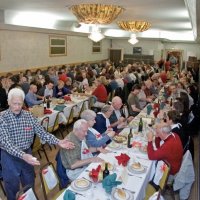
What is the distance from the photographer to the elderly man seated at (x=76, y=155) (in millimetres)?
3557

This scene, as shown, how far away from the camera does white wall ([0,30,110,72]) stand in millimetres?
10617

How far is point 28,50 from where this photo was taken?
12.0 m

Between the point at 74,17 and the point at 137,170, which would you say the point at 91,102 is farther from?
the point at 137,170

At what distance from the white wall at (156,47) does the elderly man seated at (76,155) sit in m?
18.6

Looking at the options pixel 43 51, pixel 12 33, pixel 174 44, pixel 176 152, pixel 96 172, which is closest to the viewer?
pixel 96 172

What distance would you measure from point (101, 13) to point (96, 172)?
12.8 ft

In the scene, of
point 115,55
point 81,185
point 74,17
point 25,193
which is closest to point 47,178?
point 81,185

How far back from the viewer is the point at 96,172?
3160 mm

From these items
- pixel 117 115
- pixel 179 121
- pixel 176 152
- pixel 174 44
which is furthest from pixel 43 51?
pixel 174 44

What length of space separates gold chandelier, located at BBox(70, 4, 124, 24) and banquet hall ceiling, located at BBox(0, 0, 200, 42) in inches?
4.9

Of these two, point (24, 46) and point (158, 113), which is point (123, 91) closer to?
point (158, 113)

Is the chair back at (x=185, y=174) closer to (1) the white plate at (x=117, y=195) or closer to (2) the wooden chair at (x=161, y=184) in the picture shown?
(2) the wooden chair at (x=161, y=184)

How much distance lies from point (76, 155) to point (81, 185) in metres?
0.67

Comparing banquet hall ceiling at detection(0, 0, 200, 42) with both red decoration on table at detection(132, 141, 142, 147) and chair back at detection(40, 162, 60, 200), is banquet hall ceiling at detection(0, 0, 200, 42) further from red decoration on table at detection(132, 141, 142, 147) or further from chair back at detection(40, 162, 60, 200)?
chair back at detection(40, 162, 60, 200)
